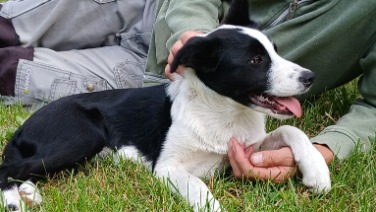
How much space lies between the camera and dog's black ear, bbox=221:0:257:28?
2.94 m

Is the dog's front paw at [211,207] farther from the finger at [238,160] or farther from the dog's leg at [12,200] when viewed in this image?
the dog's leg at [12,200]

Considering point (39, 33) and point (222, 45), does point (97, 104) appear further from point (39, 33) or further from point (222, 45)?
point (39, 33)

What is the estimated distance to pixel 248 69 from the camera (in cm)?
265

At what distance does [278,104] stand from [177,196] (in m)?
0.57

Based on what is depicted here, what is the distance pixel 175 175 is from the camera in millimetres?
2742

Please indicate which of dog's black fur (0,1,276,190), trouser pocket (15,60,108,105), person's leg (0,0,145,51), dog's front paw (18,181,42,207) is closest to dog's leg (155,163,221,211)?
dog's black fur (0,1,276,190)

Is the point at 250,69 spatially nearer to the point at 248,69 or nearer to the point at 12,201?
the point at 248,69

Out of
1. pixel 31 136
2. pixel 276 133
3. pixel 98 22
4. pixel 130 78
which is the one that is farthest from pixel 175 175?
pixel 98 22

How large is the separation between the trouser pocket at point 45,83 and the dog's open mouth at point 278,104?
157cm

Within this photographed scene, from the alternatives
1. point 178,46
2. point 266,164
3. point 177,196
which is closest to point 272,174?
point 266,164

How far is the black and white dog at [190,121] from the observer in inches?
104

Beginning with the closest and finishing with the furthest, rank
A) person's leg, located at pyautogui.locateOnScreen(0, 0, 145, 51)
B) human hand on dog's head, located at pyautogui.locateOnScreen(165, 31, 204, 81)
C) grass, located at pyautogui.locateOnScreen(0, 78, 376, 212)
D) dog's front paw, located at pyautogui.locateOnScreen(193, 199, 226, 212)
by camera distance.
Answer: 1. dog's front paw, located at pyautogui.locateOnScreen(193, 199, 226, 212)
2. grass, located at pyautogui.locateOnScreen(0, 78, 376, 212)
3. human hand on dog's head, located at pyautogui.locateOnScreen(165, 31, 204, 81)
4. person's leg, located at pyautogui.locateOnScreen(0, 0, 145, 51)

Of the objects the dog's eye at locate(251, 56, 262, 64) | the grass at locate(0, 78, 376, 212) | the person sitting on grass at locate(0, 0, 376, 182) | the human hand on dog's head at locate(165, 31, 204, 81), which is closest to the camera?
the grass at locate(0, 78, 376, 212)

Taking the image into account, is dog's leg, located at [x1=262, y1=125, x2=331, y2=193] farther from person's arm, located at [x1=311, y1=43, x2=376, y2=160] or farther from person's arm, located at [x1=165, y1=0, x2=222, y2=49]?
person's arm, located at [x1=165, y1=0, x2=222, y2=49]
